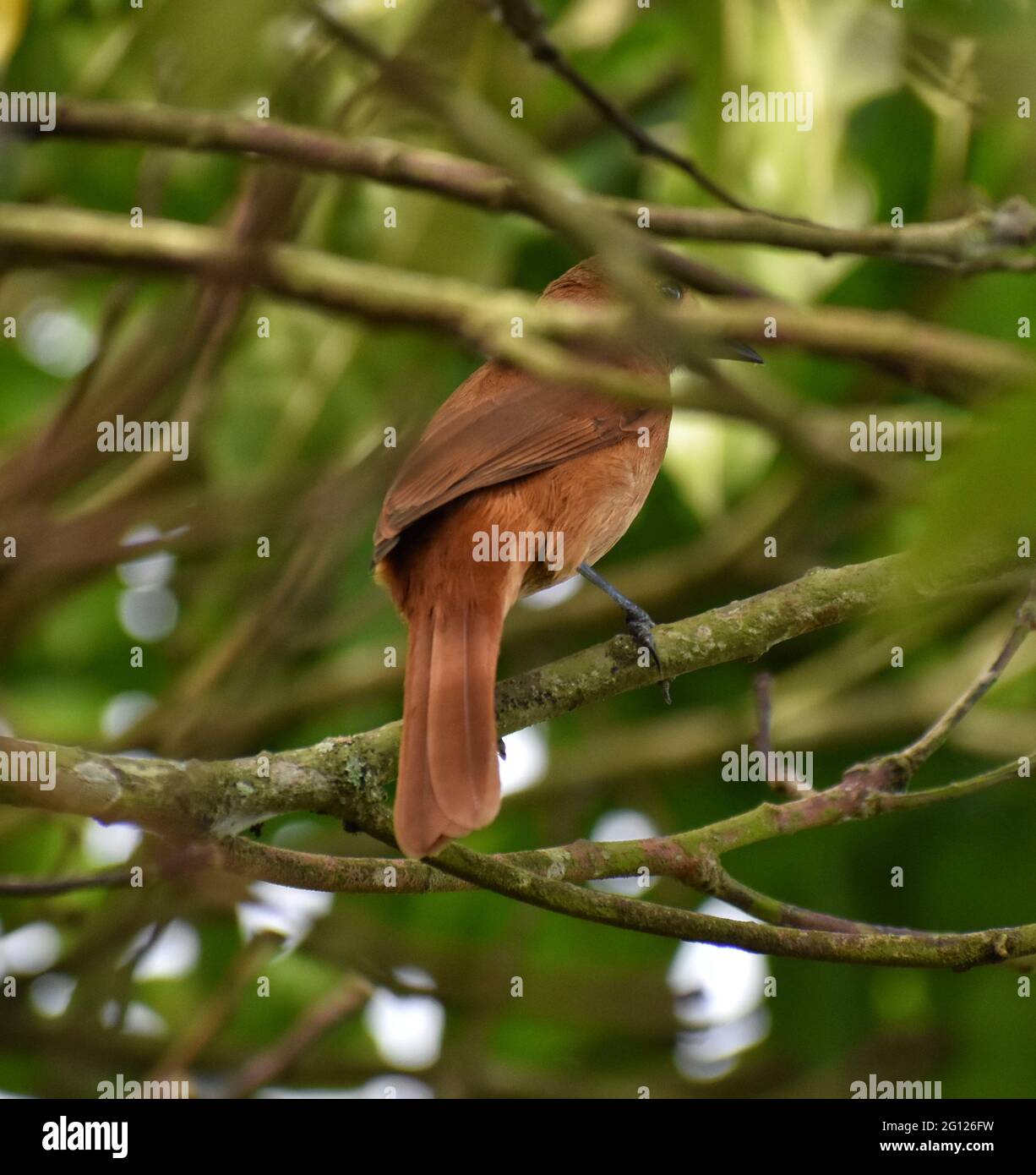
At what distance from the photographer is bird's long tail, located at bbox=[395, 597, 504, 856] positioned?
7.80ft

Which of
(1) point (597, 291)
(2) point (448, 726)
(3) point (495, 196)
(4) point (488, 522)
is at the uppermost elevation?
(1) point (597, 291)

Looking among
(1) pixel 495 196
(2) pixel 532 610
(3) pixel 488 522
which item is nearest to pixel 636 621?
(3) pixel 488 522

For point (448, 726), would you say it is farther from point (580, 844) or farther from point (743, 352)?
point (743, 352)

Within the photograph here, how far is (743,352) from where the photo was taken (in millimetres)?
4148

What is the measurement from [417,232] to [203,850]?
258cm

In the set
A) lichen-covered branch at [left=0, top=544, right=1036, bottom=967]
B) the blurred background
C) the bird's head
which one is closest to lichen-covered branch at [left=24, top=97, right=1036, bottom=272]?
the blurred background

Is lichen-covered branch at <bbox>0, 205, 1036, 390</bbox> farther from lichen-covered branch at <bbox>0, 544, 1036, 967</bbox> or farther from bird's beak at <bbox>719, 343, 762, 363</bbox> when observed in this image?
bird's beak at <bbox>719, 343, 762, 363</bbox>

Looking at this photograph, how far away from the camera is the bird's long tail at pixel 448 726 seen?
238cm

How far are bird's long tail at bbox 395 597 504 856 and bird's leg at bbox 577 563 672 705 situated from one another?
0.30 m

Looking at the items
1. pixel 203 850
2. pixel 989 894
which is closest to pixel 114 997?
pixel 203 850

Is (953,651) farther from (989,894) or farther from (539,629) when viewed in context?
(539,629)

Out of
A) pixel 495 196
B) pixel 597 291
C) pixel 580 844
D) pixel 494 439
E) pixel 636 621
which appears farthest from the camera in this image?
pixel 597 291

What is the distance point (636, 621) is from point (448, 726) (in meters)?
0.90

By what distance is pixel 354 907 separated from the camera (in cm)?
514
